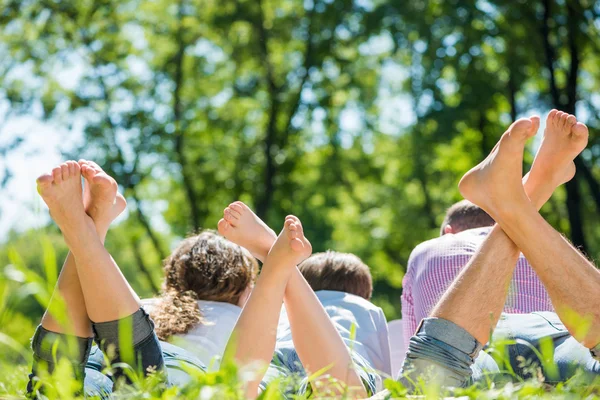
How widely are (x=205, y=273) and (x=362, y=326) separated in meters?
0.73

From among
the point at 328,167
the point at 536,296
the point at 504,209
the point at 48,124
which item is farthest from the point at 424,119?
the point at 504,209

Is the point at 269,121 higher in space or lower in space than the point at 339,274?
higher

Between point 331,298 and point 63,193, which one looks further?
point 331,298

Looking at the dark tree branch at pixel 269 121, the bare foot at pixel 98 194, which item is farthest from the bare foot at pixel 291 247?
the dark tree branch at pixel 269 121

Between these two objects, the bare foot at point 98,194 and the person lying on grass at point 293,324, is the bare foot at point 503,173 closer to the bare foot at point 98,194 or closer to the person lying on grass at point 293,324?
the person lying on grass at point 293,324

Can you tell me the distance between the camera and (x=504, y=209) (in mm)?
2234

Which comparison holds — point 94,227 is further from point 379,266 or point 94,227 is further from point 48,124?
point 379,266

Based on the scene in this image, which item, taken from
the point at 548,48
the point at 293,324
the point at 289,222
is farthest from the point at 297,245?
the point at 548,48

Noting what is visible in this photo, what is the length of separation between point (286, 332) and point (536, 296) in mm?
1115

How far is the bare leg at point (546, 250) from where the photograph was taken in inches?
82.7

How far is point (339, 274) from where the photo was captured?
3363 millimetres

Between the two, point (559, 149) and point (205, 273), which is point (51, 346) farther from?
point (559, 149)

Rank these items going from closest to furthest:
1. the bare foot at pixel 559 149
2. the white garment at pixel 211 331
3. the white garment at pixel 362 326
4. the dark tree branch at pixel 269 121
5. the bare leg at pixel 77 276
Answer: the bare leg at pixel 77 276 < the bare foot at pixel 559 149 < the white garment at pixel 211 331 < the white garment at pixel 362 326 < the dark tree branch at pixel 269 121

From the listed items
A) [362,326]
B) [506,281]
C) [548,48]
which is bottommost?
[362,326]
